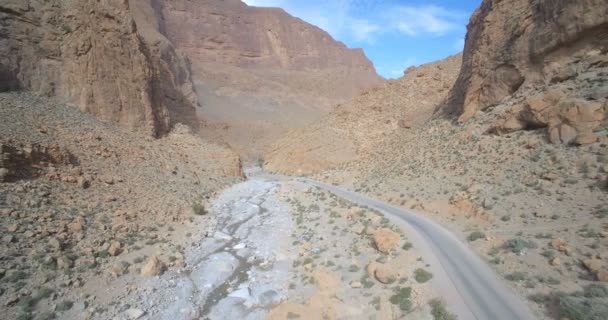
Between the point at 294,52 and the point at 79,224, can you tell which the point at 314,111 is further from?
the point at 79,224

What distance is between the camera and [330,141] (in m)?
44.3

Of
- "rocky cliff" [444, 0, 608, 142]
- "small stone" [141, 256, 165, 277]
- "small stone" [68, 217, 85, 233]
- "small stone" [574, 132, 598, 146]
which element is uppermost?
"rocky cliff" [444, 0, 608, 142]

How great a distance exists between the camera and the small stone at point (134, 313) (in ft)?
32.5

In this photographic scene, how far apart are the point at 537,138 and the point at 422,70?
103 ft

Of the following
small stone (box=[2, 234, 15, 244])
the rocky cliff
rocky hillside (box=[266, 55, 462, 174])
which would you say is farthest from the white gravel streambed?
rocky hillside (box=[266, 55, 462, 174])

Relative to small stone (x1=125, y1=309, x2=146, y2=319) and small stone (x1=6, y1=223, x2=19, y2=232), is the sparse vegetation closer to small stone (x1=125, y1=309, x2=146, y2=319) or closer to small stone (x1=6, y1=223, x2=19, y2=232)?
small stone (x1=125, y1=309, x2=146, y2=319)

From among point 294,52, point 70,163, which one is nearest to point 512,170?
point 70,163

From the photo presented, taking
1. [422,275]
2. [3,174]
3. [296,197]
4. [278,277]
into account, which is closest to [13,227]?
[3,174]

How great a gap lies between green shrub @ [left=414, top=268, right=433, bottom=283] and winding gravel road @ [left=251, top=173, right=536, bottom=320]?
57cm

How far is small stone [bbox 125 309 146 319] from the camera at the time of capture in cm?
991

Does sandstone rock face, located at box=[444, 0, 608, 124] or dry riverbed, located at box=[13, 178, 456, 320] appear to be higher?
sandstone rock face, located at box=[444, 0, 608, 124]

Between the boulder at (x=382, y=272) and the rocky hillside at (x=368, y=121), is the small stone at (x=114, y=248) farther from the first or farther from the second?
the rocky hillside at (x=368, y=121)

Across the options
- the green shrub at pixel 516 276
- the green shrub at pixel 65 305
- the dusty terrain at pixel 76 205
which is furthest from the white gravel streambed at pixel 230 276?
the green shrub at pixel 516 276

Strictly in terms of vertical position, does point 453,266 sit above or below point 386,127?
below
